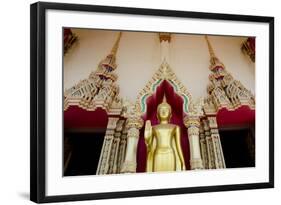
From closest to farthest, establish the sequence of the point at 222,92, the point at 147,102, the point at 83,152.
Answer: the point at 83,152, the point at 147,102, the point at 222,92

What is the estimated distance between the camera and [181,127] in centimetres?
229

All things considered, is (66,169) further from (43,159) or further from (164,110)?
(164,110)

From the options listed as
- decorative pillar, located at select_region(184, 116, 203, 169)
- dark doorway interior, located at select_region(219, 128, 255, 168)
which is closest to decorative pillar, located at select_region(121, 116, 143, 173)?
decorative pillar, located at select_region(184, 116, 203, 169)

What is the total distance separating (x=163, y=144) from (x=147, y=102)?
147 mm

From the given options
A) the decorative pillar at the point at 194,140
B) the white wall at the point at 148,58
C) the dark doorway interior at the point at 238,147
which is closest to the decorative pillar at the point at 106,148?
the white wall at the point at 148,58

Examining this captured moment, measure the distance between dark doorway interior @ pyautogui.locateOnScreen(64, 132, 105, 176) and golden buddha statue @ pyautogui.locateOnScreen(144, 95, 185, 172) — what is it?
175 millimetres

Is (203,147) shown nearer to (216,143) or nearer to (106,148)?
(216,143)

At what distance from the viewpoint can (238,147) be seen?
2.38 m

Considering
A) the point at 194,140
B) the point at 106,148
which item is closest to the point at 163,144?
the point at 194,140

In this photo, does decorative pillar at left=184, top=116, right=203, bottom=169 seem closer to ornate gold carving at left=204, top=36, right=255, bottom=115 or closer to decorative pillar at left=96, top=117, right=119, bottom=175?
ornate gold carving at left=204, top=36, right=255, bottom=115

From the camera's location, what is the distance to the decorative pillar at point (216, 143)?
2.32 m

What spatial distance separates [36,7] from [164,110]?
1.72 ft

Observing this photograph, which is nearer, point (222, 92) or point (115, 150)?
point (115, 150)

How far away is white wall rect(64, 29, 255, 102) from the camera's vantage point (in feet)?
7.00
